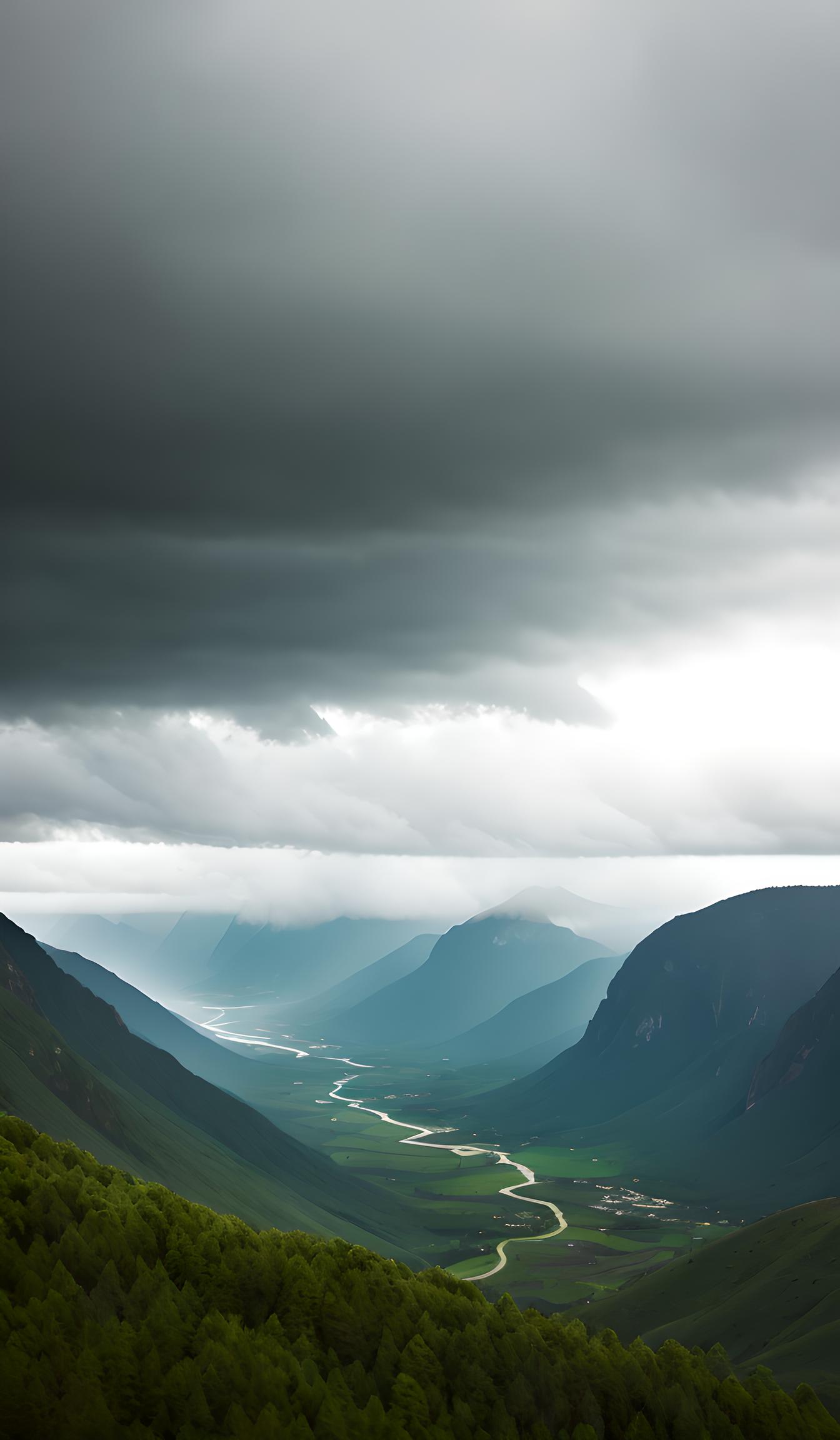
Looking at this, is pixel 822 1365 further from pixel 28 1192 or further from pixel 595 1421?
pixel 28 1192

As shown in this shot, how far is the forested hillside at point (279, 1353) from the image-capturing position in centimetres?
12438

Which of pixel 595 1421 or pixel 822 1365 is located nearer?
pixel 595 1421

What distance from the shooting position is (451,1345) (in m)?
152

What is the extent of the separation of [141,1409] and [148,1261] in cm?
4101

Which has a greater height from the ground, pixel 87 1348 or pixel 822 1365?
pixel 87 1348

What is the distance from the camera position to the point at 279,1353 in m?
140

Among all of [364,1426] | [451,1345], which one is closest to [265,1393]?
[364,1426]

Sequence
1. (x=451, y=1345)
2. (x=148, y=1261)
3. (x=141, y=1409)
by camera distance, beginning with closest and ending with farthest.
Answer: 1. (x=141, y=1409)
2. (x=451, y=1345)
3. (x=148, y=1261)

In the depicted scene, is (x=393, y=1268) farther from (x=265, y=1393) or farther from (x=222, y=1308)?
(x=265, y=1393)

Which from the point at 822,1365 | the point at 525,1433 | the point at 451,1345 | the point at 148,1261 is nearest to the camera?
the point at 525,1433

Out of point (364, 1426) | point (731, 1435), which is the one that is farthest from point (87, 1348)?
point (731, 1435)

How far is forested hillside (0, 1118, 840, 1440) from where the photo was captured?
124375 millimetres

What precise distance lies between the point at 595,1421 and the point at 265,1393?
150 ft

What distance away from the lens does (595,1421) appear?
474 feet
